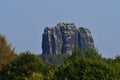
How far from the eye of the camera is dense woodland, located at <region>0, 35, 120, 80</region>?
62.8 m

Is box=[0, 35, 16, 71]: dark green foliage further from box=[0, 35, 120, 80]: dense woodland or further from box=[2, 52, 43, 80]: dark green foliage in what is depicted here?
box=[2, 52, 43, 80]: dark green foliage

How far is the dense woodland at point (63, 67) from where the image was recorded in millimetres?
62781

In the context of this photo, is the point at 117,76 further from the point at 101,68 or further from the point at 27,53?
the point at 27,53

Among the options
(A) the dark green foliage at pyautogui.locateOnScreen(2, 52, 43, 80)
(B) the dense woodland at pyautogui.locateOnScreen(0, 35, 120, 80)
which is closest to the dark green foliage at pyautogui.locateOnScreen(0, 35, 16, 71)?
(B) the dense woodland at pyautogui.locateOnScreen(0, 35, 120, 80)

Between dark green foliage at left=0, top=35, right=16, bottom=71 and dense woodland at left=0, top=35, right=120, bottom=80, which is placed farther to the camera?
dark green foliage at left=0, top=35, right=16, bottom=71

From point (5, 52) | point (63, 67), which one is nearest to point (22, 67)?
point (5, 52)

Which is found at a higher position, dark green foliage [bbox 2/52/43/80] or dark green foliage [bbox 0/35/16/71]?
dark green foliage [bbox 0/35/16/71]

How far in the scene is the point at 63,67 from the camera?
215 ft

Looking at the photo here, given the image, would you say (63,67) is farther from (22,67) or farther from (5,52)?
(5,52)

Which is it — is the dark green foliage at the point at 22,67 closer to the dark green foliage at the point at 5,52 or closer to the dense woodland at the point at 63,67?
the dense woodland at the point at 63,67

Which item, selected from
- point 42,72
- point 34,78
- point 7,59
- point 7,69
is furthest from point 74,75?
point 7,59

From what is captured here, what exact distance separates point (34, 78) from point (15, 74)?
16319 mm

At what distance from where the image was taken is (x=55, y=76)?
6356 centimetres

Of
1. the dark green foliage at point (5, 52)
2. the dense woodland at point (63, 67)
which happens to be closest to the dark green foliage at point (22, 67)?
the dense woodland at point (63, 67)
